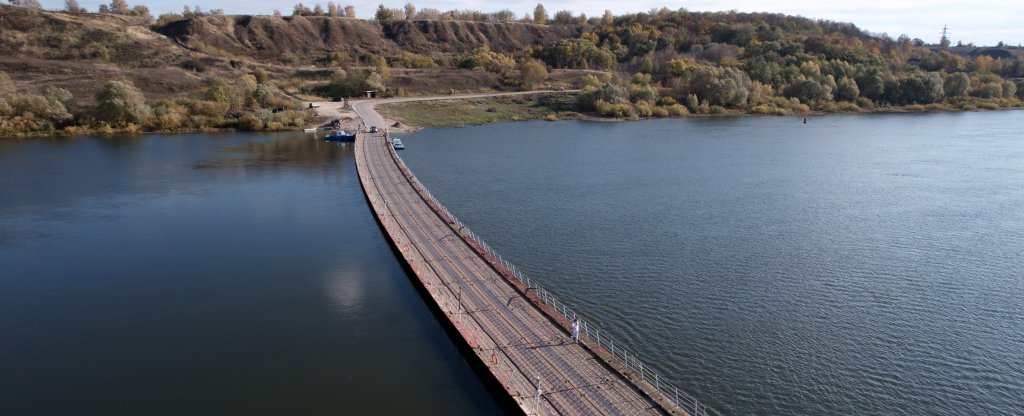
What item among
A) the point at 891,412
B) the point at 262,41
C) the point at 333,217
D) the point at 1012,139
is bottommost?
the point at 891,412

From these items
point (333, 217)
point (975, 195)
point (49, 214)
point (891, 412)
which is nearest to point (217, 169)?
point (49, 214)

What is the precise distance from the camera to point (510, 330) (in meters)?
29.5

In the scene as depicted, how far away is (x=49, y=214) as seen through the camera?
4962 cm

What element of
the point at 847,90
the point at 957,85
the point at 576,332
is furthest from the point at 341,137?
the point at 957,85

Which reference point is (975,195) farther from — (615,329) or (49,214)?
(49,214)

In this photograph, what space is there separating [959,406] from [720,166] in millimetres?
49563

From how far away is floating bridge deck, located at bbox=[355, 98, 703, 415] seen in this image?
23766mm

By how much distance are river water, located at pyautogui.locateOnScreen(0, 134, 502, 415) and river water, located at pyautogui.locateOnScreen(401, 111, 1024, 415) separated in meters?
9.82

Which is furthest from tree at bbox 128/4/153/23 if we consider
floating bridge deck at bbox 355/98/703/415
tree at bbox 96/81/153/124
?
floating bridge deck at bbox 355/98/703/415

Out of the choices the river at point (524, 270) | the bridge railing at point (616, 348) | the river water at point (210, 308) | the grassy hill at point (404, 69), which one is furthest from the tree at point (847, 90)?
the bridge railing at point (616, 348)

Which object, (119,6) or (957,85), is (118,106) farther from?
(957,85)

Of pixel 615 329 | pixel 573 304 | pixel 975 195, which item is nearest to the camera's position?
pixel 615 329

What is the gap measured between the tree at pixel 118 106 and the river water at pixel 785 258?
46.1 m

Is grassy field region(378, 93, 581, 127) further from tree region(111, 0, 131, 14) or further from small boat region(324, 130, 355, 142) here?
tree region(111, 0, 131, 14)
